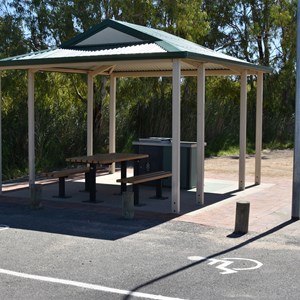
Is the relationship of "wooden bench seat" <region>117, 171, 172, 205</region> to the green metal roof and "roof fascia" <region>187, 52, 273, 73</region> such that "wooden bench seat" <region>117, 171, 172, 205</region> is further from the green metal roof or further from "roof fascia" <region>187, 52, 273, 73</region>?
"roof fascia" <region>187, 52, 273, 73</region>

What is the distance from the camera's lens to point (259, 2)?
27.8m

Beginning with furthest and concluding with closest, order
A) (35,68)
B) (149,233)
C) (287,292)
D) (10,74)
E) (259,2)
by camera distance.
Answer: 1. (259,2)
2. (10,74)
3. (35,68)
4. (149,233)
5. (287,292)

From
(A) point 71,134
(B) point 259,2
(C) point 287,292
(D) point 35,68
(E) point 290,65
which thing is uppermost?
(B) point 259,2

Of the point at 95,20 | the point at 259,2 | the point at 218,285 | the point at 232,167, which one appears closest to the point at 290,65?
the point at 259,2

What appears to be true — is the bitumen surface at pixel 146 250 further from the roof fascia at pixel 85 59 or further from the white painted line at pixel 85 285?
the roof fascia at pixel 85 59

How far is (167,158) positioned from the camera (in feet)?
44.4

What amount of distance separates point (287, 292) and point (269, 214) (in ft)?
14.6

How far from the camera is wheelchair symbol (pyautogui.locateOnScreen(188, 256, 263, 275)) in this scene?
6.84 metres

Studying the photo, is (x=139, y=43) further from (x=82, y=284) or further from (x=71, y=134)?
(x=71, y=134)

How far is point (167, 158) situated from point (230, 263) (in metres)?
6.57

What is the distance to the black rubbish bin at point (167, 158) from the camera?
43.3ft

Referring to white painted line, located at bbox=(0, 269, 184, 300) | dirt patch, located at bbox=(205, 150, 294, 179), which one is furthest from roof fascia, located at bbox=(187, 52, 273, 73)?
white painted line, located at bbox=(0, 269, 184, 300)

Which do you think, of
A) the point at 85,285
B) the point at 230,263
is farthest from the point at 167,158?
the point at 85,285

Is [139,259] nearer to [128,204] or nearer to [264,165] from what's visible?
[128,204]
